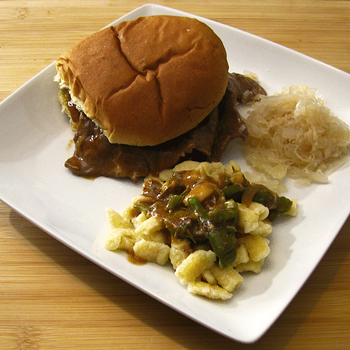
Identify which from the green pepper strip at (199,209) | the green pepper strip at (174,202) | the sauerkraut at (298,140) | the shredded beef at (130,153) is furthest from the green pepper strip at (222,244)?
the sauerkraut at (298,140)

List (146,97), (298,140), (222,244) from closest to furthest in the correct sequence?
(222,244), (146,97), (298,140)

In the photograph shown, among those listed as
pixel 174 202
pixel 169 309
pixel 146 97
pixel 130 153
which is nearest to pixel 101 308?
pixel 169 309

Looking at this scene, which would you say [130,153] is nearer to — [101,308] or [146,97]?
[146,97]

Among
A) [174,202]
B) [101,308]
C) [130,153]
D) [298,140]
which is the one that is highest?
[298,140]

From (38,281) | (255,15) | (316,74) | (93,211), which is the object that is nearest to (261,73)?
(316,74)

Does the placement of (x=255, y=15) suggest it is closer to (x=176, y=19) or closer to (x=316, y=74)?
(x=316, y=74)

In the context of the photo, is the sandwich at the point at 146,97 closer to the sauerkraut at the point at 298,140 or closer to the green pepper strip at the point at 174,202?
the sauerkraut at the point at 298,140

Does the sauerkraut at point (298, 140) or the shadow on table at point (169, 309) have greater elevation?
the sauerkraut at point (298, 140)

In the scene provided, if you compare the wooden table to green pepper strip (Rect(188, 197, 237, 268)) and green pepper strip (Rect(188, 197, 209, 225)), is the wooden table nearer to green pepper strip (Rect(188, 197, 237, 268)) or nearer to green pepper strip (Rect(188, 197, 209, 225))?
green pepper strip (Rect(188, 197, 237, 268))
